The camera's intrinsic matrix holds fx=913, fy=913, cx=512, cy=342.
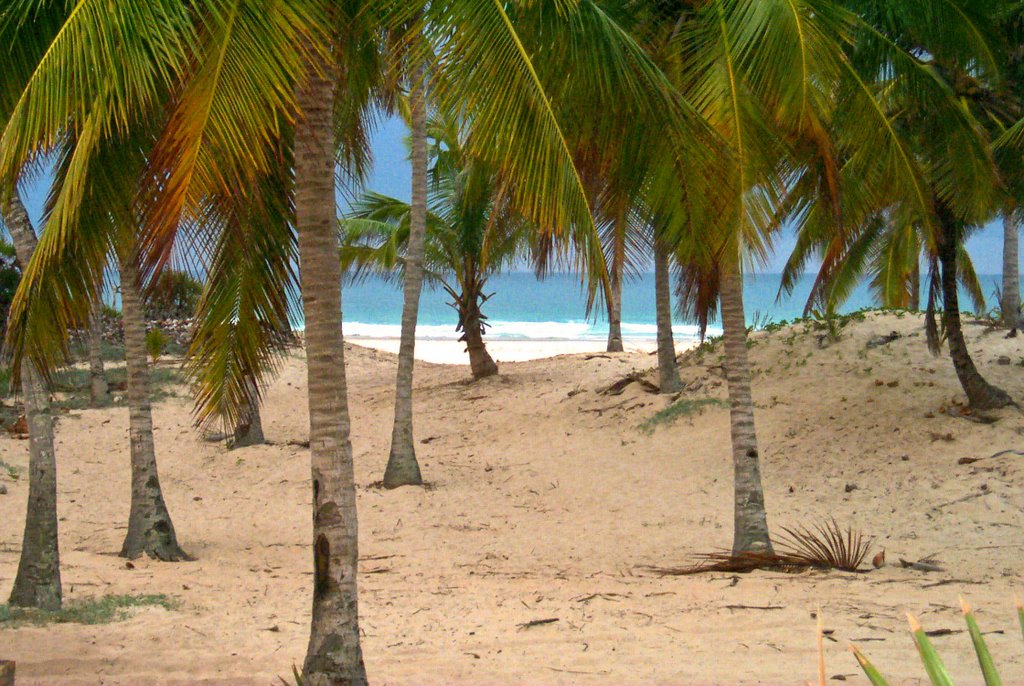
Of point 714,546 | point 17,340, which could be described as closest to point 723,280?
point 714,546

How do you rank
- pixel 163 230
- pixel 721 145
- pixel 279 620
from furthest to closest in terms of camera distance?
pixel 279 620 → pixel 721 145 → pixel 163 230

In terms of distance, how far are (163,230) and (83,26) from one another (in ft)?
3.26

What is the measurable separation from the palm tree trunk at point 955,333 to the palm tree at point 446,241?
22.0 ft

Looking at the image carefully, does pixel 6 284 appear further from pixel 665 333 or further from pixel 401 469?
pixel 665 333

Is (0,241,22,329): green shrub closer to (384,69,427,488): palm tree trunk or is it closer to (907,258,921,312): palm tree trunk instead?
(384,69,427,488): palm tree trunk

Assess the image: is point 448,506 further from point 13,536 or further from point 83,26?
point 83,26

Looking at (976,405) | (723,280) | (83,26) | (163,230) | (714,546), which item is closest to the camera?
(163,230)

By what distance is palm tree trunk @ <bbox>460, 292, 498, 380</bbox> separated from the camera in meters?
18.2

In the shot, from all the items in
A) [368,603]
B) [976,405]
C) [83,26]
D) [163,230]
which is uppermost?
[83,26]

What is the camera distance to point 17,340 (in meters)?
4.75

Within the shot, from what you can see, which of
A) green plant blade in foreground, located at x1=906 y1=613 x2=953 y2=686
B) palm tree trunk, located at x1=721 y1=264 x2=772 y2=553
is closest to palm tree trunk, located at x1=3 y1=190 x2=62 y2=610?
palm tree trunk, located at x1=721 y1=264 x2=772 y2=553

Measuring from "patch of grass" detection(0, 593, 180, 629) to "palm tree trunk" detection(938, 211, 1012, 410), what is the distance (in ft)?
29.5

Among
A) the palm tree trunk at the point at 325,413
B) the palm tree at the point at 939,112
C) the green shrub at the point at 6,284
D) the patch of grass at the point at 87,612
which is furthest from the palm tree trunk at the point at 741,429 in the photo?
the green shrub at the point at 6,284

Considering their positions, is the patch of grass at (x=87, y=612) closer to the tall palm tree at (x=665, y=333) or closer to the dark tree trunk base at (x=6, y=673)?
the dark tree trunk base at (x=6, y=673)
